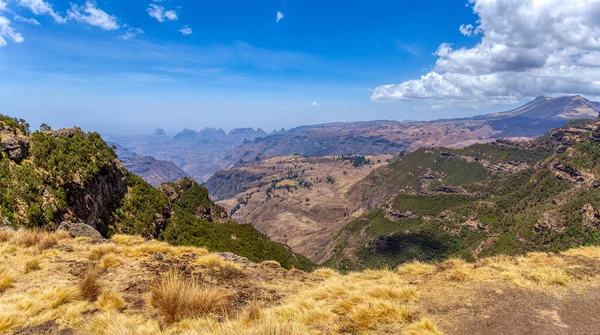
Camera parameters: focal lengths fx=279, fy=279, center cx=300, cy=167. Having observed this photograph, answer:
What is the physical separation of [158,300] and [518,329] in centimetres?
854

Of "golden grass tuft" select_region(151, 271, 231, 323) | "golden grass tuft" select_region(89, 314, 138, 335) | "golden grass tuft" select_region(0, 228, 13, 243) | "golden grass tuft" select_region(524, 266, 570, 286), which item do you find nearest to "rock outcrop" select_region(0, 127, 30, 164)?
"golden grass tuft" select_region(0, 228, 13, 243)

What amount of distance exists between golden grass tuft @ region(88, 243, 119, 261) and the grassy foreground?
0.03 m

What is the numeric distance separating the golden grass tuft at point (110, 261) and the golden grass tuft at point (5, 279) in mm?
2300

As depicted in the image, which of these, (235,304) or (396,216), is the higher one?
(235,304)

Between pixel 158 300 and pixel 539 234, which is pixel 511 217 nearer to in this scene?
pixel 539 234

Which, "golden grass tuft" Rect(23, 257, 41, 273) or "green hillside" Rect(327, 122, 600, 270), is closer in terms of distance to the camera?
"golden grass tuft" Rect(23, 257, 41, 273)

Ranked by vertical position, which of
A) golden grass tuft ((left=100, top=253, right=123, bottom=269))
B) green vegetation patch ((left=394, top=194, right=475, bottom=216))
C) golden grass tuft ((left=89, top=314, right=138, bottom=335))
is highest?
golden grass tuft ((left=89, top=314, right=138, bottom=335))

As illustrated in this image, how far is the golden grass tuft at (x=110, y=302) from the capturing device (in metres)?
6.97

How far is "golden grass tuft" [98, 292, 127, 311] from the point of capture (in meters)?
6.97

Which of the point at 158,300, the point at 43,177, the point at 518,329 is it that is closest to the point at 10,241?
the point at 158,300

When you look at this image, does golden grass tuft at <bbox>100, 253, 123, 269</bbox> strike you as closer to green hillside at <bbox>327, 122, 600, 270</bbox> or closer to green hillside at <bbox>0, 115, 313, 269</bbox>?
green hillside at <bbox>0, 115, 313, 269</bbox>

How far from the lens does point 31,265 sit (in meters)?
8.74

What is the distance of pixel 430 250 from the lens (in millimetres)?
129250

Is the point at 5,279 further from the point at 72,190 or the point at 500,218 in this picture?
the point at 500,218
